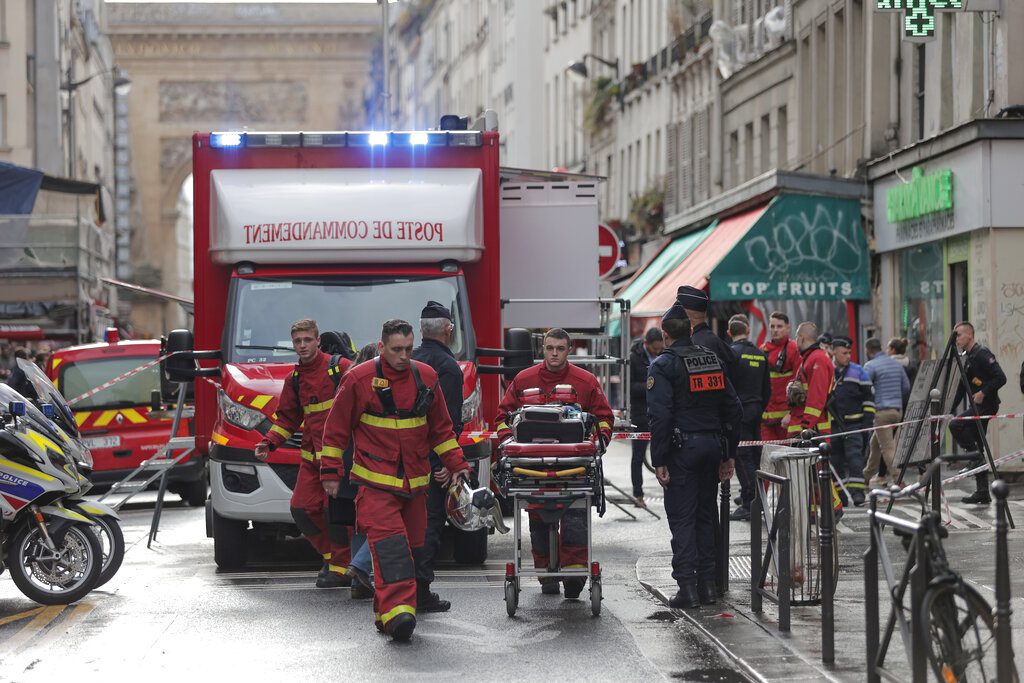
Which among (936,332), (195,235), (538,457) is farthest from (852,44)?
(538,457)

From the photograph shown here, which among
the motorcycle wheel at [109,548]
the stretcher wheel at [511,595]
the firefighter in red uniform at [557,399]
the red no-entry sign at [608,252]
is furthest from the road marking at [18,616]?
the red no-entry sign at [608,252]

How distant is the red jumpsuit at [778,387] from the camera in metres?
17.8

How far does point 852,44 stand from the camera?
2884cm

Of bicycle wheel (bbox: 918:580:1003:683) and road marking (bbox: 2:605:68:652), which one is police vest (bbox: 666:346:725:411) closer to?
road marking (bbox: 2:605:68:652)

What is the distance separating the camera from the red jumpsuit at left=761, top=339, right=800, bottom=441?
58.5ft

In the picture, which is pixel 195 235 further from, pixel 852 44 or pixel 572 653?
pixel 852 44

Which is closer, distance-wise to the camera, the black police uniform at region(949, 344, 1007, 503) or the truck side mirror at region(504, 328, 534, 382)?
the truck side mirror at region(504, 328, 534, 382)

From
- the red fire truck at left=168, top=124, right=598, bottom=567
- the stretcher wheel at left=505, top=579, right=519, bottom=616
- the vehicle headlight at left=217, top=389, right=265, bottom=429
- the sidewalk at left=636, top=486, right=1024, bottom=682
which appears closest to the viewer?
the sidewalk at left=636, top=486, right=1024, bottom=682

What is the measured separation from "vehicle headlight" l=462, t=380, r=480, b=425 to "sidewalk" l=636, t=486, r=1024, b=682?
1.53 m

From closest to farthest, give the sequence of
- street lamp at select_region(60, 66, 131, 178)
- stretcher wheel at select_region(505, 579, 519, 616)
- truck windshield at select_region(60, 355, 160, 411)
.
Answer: stretcher wheel at select_region(505, 579, 519, 616) → truck windshield at select_region(60, 355, 160, 411) → street lamp at select_region(60, 66, 131, 178)

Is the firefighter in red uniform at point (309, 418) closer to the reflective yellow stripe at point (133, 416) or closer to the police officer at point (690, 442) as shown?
the police officer at point (690, 442)

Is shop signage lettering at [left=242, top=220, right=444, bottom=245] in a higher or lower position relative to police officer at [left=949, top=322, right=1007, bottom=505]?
higher

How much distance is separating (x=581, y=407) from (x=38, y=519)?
11.0 ft

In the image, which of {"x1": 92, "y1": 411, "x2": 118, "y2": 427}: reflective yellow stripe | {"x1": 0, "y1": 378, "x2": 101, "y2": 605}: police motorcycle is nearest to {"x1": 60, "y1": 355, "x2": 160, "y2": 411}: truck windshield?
{"x1": 92, "y1": 411, "x2": 118, "y2": 427}: reflective yellow stripe
